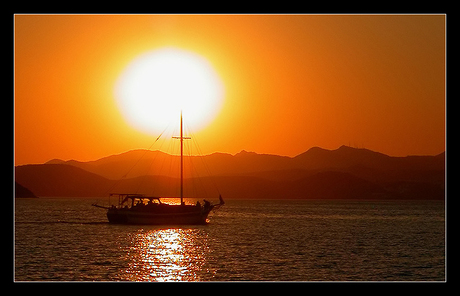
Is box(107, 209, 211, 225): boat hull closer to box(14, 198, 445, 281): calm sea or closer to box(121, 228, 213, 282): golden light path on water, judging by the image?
box(14, 198, 445, 281): calm sea

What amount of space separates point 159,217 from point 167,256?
33.0 meters

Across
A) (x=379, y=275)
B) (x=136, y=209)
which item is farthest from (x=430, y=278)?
(x=136, y=209)

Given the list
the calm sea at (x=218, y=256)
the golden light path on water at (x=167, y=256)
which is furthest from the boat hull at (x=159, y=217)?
the golden light path on water at (x=167, y=256)

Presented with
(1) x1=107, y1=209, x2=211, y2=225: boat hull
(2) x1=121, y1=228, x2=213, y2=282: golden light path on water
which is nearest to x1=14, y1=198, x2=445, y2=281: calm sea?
(2) x1=121, y1=228, x2=213, y2=282: golden light path on water

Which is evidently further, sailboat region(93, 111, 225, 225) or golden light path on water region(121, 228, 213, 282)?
sailboat region(93, 111, 225, 225)

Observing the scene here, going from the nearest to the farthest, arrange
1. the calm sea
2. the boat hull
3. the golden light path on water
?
the golden light path on water
the calm sea
the boat hull

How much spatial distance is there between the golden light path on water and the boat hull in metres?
6.84

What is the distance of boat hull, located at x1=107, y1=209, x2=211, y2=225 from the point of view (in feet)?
265

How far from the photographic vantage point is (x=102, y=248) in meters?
54.2

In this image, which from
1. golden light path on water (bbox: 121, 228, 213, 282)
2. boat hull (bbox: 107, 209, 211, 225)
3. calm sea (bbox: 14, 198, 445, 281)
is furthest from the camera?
boat hull (bbox: 107, 209, 211, 225)

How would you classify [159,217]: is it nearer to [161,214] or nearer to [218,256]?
[161,214]

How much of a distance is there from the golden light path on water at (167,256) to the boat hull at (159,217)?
684 centimetres

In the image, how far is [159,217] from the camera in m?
80.9
